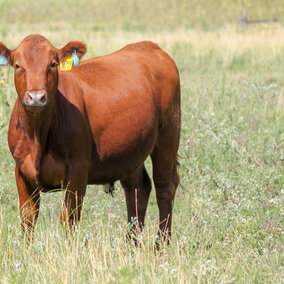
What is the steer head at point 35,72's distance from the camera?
454 cm

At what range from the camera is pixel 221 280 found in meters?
3.96

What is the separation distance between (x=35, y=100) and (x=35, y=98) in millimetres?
14

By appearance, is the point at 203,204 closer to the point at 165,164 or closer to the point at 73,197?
the point at 165,164

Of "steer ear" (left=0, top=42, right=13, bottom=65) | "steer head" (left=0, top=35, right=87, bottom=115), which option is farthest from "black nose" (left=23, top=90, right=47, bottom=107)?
"steer ear" (left=0, top=42, right=13, bottom=65)

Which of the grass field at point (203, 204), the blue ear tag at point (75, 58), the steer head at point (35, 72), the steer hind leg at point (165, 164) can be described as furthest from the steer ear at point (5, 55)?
the steer hind leg at point (165, 164)

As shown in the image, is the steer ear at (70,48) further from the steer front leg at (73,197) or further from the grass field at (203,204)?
the grass field at (203,204)

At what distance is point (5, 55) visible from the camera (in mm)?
4977

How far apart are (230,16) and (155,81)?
23.6m

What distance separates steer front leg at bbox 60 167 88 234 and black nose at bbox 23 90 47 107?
73 centimetres

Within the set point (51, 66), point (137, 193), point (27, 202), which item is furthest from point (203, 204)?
point (51, 66)

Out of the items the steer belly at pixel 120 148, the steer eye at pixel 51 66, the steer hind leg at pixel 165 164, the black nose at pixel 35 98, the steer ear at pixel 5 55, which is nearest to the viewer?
the black nose at pixel 35 98

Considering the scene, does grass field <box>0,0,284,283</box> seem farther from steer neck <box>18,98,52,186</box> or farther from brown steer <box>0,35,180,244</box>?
steer neck <box>18,98,52,186</box>

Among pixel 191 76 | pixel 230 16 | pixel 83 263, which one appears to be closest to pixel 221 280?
pixel 83 263

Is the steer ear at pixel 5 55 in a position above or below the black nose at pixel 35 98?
above
